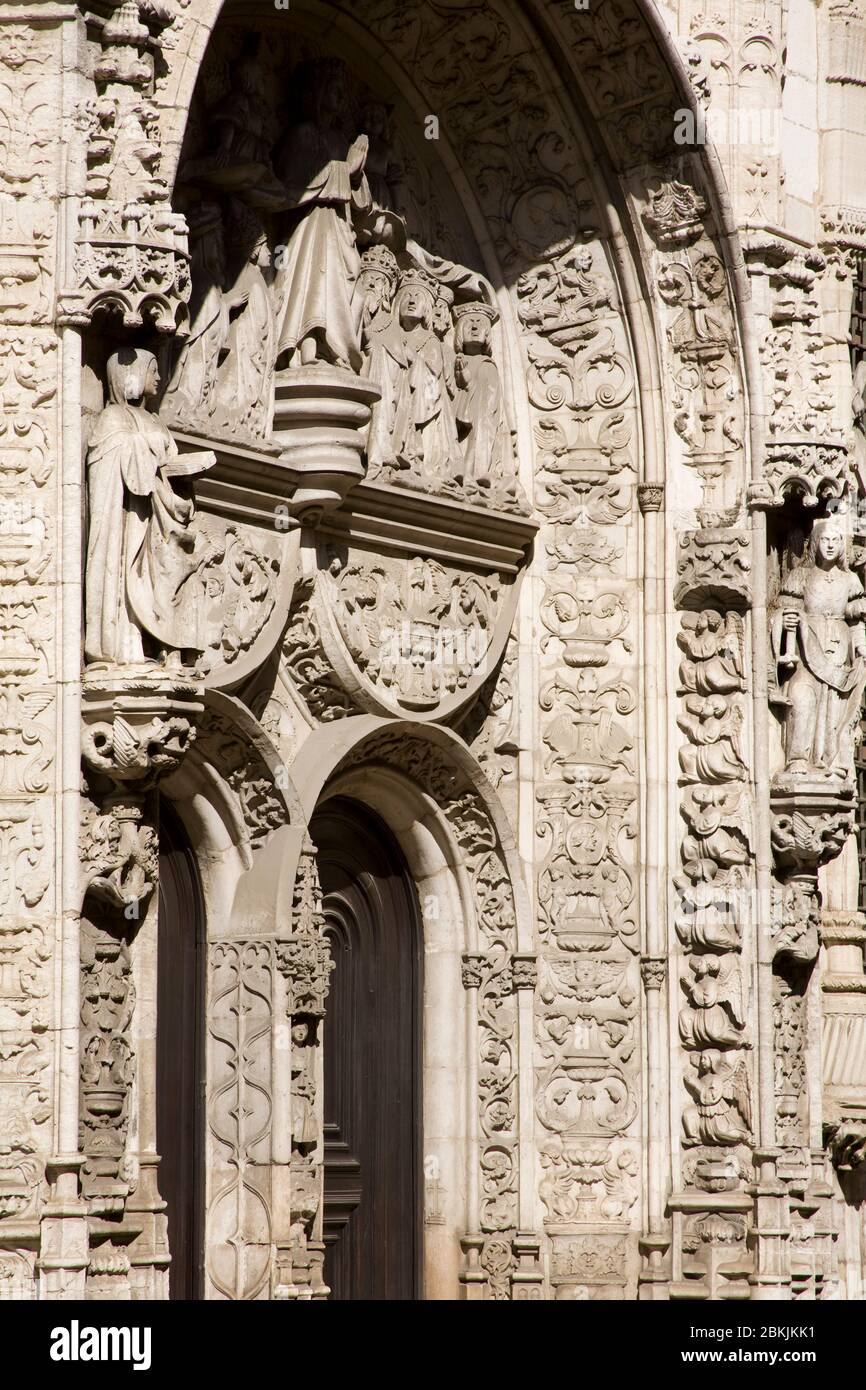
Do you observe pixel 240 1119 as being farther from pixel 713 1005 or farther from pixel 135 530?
pixel 135 530

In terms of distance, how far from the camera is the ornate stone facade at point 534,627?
11312 mm

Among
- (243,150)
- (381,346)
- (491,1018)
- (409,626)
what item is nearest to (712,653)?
(409,626)

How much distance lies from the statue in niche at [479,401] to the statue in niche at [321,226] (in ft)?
3.10

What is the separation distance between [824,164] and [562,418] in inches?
86.5

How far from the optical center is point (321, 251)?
11.7m

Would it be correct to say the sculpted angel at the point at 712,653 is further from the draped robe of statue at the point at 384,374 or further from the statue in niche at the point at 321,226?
the statue in niche at the point at 321,226

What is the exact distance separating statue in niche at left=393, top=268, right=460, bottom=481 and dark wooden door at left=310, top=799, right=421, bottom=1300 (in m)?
1.65

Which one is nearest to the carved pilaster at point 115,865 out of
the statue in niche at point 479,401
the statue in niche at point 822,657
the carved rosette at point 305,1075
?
the carved rosette at point 305,1075

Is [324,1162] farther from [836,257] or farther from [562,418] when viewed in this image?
[836,257]

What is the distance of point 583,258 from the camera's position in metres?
12.9

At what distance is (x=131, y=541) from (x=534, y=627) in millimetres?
3808

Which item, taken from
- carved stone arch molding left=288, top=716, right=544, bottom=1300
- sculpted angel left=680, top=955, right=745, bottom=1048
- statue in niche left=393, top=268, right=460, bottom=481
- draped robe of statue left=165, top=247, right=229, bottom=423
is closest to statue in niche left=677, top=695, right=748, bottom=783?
sculpted angel left=680, top=955, right=745, bottom=1048
